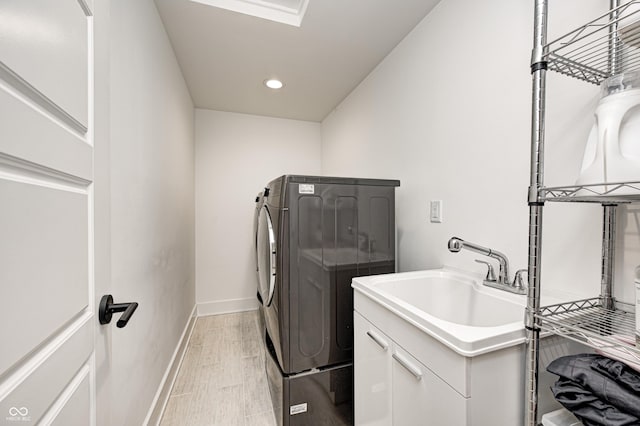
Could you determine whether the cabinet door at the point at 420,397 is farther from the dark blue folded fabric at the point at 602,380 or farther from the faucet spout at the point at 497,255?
the faucet spout at the point at 497,255

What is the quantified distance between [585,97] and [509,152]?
0.30 m

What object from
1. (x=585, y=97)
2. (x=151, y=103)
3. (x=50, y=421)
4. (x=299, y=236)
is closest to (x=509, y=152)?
(x=585, y=97)

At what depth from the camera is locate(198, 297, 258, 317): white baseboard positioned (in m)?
3.17

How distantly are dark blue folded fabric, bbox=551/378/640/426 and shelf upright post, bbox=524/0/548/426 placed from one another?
63 mm

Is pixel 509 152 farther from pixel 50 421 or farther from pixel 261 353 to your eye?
pixel 261 353

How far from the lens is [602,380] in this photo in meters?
0.61

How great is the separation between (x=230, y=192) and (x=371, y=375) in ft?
9.00

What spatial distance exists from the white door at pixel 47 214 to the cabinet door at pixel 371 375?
93 cm

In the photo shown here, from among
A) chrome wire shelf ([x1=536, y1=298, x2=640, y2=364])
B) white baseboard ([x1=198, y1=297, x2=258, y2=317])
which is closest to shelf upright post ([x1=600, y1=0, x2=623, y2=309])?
chrome wire shelf ([x1=536, y1=298, x2=640, y2=364])

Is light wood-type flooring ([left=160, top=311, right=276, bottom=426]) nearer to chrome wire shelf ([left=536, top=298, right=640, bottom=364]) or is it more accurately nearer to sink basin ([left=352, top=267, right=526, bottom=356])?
sink basin ([left=352, top=267, right=526, bottom=356])

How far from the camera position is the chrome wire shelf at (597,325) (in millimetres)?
593

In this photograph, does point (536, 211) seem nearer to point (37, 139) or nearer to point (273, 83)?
point (37, 139)

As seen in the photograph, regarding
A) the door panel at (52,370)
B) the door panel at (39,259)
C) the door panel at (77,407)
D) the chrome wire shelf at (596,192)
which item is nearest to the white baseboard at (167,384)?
the door panel at (77,407)

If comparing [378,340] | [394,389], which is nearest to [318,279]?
[378,340]
